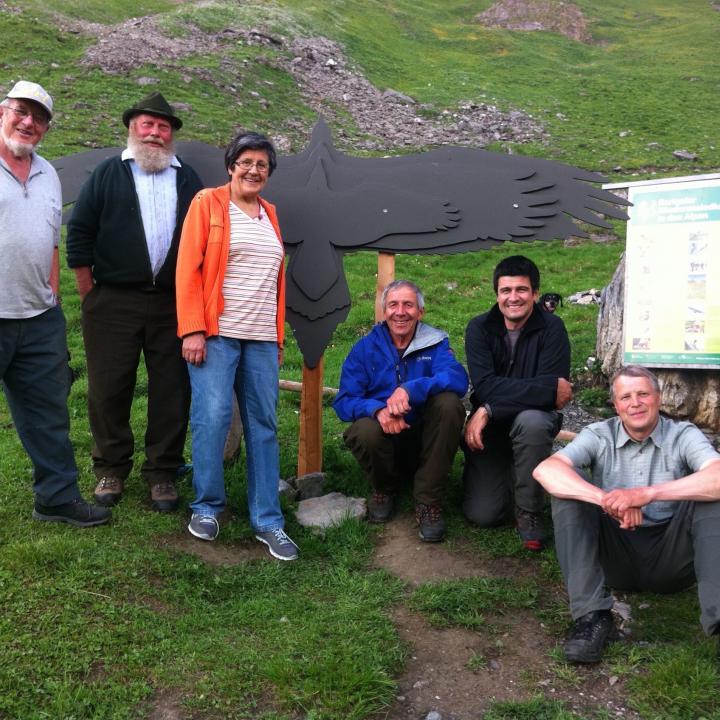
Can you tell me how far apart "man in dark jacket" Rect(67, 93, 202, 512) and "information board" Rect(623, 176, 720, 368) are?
4.04 metres

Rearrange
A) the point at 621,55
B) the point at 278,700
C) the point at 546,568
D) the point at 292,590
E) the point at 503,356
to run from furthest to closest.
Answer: the point at 621,55
the point at 503,356
the point at 546,568
the point at 292,590
the point at 278,700

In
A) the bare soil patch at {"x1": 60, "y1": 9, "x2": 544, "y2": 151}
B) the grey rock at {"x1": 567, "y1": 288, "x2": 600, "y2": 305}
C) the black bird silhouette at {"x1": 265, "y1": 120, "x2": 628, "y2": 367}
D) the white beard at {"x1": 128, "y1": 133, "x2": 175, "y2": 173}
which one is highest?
the bare soil patch at {"x1": 60, "y1": 9, "x2": 544, "y2": 151}

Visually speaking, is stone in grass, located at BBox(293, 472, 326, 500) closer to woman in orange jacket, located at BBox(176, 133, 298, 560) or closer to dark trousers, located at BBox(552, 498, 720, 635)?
woman in orange jacket, located at BBox(176, 133, 298, 560)

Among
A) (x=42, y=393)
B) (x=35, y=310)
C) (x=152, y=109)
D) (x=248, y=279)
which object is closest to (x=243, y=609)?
(x=42, y=393)

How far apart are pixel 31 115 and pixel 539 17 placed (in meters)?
44.9

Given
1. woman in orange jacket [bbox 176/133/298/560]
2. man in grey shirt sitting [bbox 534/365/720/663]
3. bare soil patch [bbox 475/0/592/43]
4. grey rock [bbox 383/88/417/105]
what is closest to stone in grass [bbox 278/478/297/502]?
woman in orange jacket [bbox 176/133/298/560]

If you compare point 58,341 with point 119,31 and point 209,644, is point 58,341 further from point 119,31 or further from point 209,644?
point 119,31

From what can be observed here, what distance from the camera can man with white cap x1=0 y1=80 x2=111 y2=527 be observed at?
4113 mm

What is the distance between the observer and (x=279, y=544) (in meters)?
4.72

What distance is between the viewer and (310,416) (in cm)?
562

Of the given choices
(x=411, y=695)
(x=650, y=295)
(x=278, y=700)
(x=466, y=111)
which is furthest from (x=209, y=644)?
(x=466, y=111)

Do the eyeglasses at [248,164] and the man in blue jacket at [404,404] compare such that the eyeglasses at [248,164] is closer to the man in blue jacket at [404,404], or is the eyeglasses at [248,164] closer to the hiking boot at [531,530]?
the man in blue jacket at [404,404]

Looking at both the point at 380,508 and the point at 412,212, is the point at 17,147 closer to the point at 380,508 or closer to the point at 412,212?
the point at 412,212

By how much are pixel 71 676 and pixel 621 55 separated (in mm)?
40213
